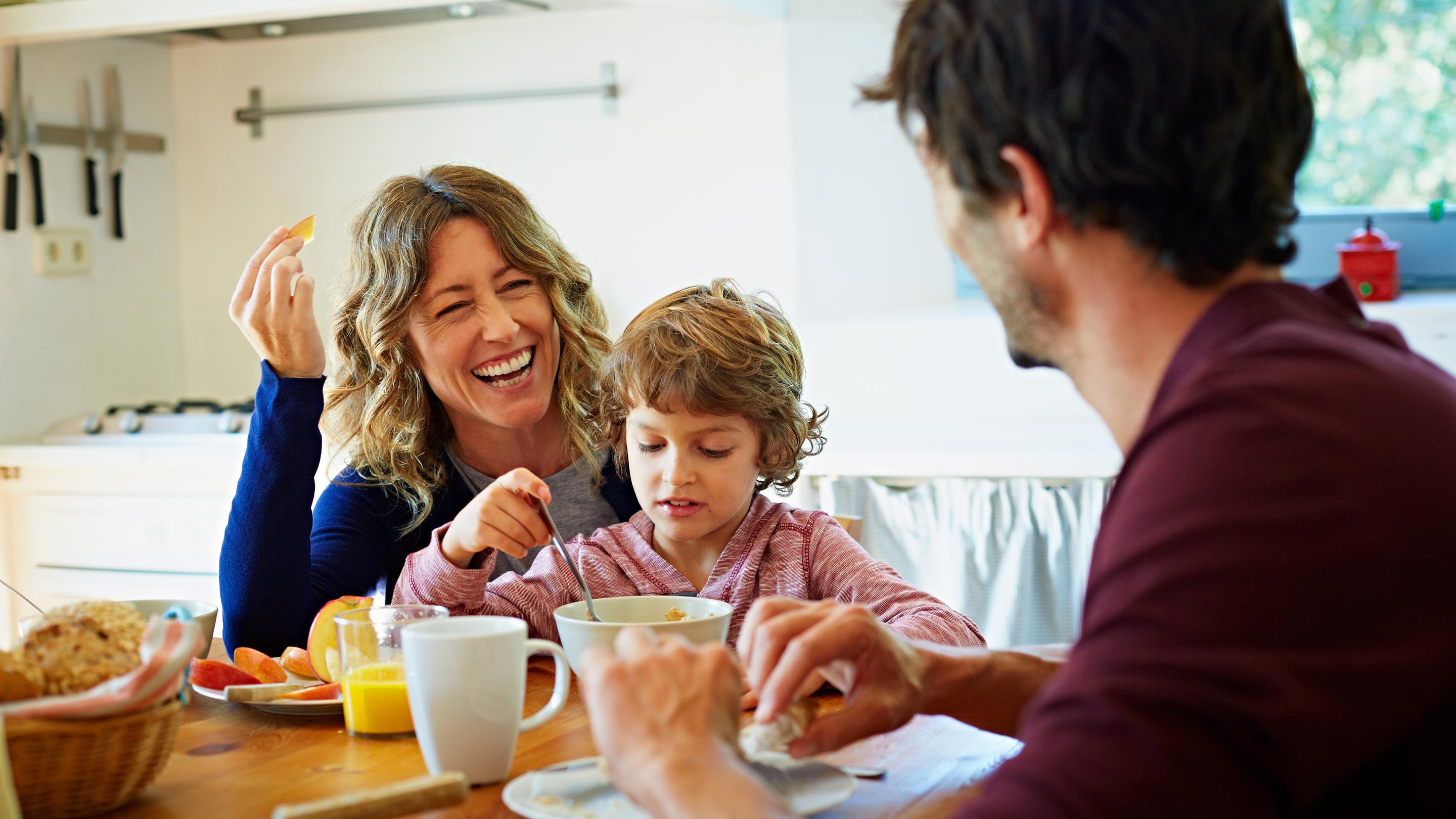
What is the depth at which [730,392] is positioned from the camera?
1463 mm

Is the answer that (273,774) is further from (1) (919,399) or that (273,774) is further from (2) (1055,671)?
(1) (919,399)

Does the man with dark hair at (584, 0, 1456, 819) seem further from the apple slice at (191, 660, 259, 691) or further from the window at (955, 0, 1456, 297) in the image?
the window at (955, 0, 1456, 297)

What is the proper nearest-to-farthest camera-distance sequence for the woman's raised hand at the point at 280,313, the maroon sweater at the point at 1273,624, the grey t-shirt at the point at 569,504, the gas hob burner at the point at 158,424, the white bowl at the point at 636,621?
the maroon sweater at the point at 1273,624, the white bowl at the point at 636,621, the woman's raised hand at the point at 280,313, the grey t-shirt at the point at 569,504, the gas hob burner at the point at 158,424

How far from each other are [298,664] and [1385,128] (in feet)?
8.38

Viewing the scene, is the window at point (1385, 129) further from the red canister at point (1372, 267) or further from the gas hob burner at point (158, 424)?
the gas hob burner at point (158, 424)

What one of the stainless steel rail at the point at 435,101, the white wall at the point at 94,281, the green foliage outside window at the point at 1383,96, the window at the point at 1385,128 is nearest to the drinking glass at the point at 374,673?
the stainless steel rail at the point at 435,101

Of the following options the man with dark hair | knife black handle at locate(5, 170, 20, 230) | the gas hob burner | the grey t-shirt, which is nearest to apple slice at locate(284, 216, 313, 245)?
the grey t-shirt

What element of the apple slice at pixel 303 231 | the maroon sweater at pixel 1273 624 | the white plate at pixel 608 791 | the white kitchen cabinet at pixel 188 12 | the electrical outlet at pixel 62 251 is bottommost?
the white plate at pixel 608 791

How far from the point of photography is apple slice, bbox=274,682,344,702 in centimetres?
114

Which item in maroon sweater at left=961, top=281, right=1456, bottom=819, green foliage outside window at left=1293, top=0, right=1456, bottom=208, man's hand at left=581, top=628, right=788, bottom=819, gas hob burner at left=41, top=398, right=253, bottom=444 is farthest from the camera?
gas hob burner at left=41, top=398, right=253, bottom=444

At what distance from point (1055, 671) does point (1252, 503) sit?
1.46 feet

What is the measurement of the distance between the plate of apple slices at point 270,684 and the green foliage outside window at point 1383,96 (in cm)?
241

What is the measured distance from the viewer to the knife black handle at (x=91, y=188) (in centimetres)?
338

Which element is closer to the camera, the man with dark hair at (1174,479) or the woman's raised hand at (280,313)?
the man with dark hair at (1174,479)
